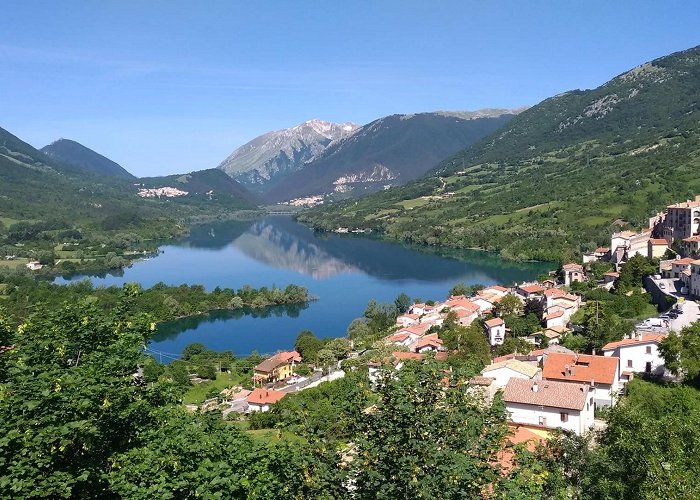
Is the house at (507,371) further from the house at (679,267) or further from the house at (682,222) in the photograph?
the house at (682,222)

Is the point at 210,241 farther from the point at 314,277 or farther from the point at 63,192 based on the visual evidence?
the point at 63,192

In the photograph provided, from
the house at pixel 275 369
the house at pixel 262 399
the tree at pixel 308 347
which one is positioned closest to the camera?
the house at pixel 262 399

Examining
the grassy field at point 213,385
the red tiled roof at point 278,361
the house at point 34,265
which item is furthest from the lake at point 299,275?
the house at point 34,265

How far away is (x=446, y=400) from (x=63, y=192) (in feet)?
539

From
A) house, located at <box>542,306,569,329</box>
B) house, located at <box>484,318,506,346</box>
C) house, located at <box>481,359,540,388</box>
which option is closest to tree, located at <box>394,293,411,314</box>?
house, located at <box>484,318,506,346</box>

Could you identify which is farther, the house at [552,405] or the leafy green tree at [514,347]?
the leafy green tree at [514,347]

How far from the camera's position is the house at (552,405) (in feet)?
48.4

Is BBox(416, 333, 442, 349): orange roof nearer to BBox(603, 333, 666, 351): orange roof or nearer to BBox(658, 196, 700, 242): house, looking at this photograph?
BBox(603, 333, 666, 351): orange roof

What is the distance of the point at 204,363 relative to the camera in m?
31.5

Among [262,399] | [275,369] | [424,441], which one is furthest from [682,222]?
[424,441]

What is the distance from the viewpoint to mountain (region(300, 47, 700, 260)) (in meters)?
69.8

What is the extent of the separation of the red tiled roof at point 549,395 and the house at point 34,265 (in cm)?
6985

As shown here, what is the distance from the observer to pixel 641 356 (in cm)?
1970

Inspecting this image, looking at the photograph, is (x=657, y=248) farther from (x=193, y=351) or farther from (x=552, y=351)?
(x=193, y=351)
